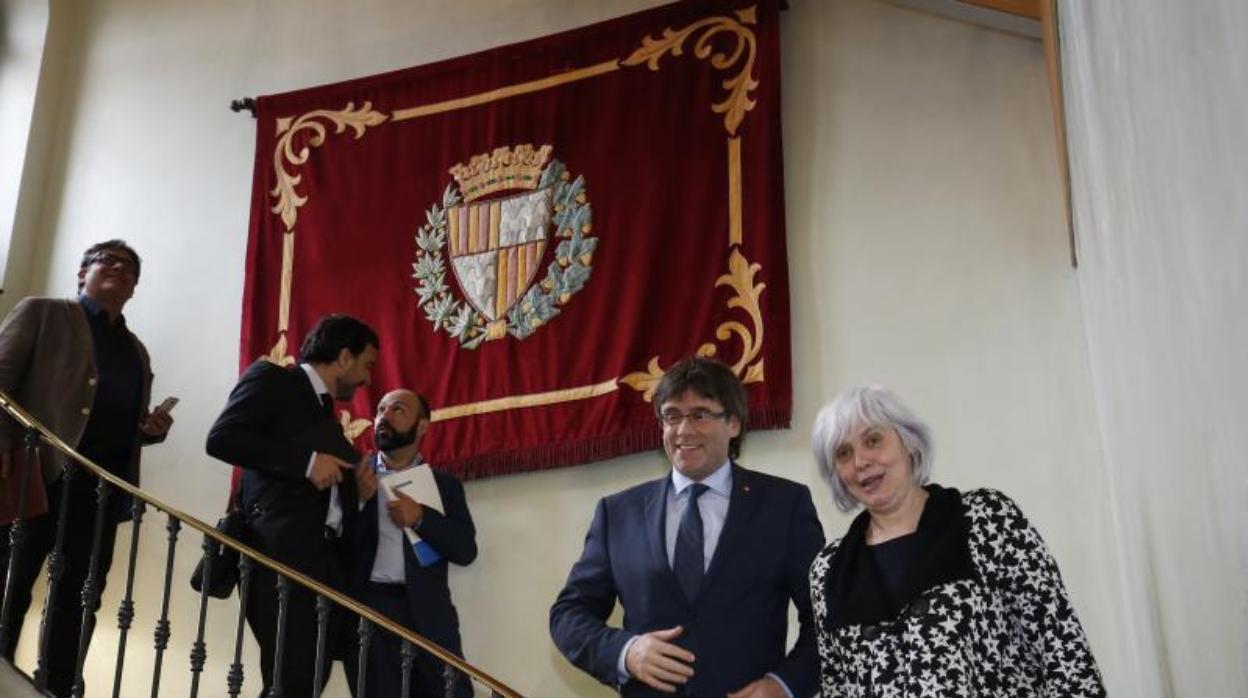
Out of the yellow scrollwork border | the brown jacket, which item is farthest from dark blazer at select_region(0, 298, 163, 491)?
the yellow scrollwork border

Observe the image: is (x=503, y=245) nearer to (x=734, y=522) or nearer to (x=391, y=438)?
(x=391, y=438)

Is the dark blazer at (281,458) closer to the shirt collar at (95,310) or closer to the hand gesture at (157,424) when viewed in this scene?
the hand gesture at (157,424)

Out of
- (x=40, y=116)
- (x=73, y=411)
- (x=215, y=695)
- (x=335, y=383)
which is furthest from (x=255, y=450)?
(x=40, y=116)

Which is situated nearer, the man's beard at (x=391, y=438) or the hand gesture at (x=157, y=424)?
the hand gesture at (x=157, y=424)

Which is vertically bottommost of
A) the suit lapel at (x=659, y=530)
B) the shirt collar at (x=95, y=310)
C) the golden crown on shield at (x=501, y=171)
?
the suit lapel at (x=659, y=530)

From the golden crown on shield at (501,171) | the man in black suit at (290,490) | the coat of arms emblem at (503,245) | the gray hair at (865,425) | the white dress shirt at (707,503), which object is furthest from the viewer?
the golden crown on shield at (501,171)

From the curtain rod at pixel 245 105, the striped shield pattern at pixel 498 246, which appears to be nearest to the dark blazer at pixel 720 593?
the striped shield pattern at pixel 498 246

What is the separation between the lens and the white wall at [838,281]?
16.5 ft

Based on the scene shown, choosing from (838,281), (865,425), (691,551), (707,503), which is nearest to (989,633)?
(865,425)

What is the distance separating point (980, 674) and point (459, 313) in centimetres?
407

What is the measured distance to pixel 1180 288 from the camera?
176 cm

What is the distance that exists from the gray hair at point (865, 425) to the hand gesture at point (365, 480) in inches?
80.6

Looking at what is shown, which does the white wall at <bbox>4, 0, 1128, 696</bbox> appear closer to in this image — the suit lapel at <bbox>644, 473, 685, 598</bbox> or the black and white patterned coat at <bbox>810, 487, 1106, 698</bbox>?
the suit lapel at <bbox>644, 473, 685, 598</bbox>

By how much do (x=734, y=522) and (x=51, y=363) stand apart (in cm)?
272
